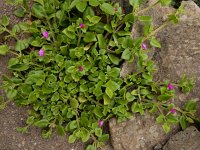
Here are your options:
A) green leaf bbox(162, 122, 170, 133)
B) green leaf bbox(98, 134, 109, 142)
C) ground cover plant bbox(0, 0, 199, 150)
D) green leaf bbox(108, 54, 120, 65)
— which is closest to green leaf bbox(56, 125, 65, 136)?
ground cover plant bbox(0, 0, 199, 150)

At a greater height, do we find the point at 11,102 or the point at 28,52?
the point at 28,52

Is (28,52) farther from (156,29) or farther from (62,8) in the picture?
(156,29)

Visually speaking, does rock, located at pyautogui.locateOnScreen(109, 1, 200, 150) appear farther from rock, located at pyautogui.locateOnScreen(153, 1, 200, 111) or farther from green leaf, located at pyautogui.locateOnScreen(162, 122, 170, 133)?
green leaf, located at pyautogui.locateOnScreen(162, 122, 170, 133)

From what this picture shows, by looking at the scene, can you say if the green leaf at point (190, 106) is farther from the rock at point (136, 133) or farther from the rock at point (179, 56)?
the rock at point (136, 133)

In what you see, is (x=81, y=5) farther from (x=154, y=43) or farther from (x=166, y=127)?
(x=166, y=127)

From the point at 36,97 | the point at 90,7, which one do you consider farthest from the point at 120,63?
the point at 36,97
